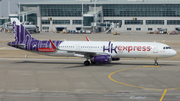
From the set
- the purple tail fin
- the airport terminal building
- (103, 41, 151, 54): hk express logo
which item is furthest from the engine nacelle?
the airport terminal building

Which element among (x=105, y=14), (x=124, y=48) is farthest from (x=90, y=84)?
(x=105, y=14)

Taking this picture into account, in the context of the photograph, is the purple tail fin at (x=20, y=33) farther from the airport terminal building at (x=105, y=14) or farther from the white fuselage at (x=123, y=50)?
the airport terminal building at (x=105, y=14)

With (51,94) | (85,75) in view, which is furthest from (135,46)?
(51,94)

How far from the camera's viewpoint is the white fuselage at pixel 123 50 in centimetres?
4191

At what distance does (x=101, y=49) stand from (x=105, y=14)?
5719 inches

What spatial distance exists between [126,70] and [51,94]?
55.8 ft

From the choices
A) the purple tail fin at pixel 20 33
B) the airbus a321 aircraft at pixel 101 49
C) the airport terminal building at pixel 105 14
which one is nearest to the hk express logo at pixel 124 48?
the airbus a321 aircraft at pixel 101 49

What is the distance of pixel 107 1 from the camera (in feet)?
612

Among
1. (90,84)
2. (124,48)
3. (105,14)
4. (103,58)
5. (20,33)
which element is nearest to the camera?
(90,84)

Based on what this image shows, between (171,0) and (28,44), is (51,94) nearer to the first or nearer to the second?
(28,44)

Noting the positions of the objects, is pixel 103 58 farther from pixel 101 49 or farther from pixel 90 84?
pixel 90 84

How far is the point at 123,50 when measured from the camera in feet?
140

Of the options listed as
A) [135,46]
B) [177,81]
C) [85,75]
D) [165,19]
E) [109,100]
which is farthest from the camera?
[165,19]

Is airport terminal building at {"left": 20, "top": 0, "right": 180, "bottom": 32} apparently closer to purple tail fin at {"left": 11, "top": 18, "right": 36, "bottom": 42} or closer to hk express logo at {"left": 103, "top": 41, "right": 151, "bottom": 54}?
purple tail fin at {"left": 11, "top": 18, "right": 36, "bottom": 42}
